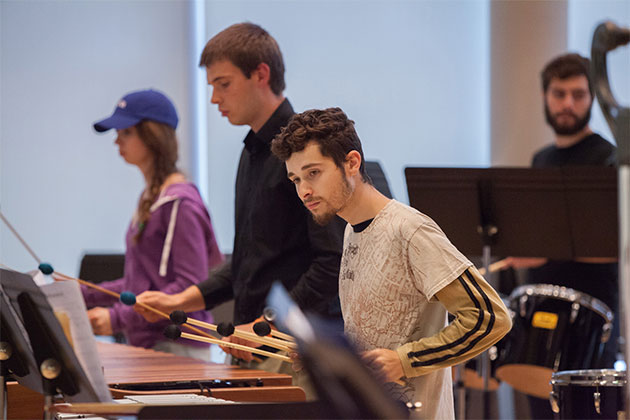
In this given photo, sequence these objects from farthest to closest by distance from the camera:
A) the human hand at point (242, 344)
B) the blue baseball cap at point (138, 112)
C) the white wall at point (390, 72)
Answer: the white wall at point (390, 72) < the blue baseball cap at point (138, 112) < the human hand at point (242, 344)

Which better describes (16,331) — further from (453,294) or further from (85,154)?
(85,154)

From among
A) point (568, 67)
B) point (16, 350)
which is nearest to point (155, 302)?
point (16, 350)

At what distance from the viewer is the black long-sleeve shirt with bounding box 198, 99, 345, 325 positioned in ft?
6.93

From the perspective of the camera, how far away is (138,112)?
306 cm

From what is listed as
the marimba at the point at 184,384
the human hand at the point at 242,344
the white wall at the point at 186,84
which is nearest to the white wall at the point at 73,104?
the white wall at the point at 186,84

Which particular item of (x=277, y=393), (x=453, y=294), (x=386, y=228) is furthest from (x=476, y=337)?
(x=277, y=393)

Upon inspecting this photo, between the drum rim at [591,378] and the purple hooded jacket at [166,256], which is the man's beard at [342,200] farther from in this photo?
the purple hooded jacket at [166,256]

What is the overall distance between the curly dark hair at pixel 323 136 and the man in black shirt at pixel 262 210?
14.6 inches

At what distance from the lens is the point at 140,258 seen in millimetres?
2949

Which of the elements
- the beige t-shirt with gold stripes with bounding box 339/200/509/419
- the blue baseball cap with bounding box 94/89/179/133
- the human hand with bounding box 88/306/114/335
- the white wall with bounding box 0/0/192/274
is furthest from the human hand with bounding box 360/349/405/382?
the white wall with bounding box 0/0/192/274

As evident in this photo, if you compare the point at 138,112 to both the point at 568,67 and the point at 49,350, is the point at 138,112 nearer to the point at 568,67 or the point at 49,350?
the point at 49,350

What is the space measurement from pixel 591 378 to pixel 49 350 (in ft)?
4.73

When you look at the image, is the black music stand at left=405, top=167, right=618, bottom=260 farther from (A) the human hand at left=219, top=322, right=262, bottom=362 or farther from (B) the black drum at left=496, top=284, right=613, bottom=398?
(A) the human hand at left=219, top=322, right=262, bottom=362

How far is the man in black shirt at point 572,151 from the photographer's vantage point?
11.7ft
